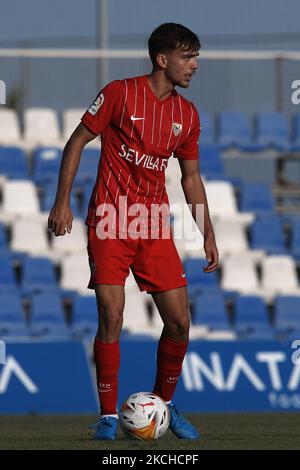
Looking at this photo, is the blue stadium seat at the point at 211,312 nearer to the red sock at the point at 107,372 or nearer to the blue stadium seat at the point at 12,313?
the blue stadium seat at the point at 12,313

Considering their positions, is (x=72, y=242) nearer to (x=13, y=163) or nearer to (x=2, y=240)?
(x=2, y=240)

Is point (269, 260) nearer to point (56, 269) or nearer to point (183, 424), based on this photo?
point (56, 269)

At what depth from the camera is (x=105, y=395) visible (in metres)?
7.03

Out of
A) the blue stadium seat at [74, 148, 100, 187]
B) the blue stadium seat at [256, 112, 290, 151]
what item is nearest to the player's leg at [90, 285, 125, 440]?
the blue stadium seat at [74, 148, 100, 187]

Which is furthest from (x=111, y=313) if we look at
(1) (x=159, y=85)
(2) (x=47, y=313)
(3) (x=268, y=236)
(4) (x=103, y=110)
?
(3) (x=268, y=236)

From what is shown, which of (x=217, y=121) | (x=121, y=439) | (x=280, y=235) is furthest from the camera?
(x=217, y=121)

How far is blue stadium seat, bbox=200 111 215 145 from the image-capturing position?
56.2ft

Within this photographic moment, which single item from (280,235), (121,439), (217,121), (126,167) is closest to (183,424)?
(121,439)

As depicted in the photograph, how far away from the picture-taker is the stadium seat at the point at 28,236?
14.8 metres

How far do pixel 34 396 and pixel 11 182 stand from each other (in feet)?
13.5

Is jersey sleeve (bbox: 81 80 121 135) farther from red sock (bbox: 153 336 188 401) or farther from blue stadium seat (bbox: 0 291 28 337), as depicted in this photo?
blue stadium seat (bbox: 0 291 28 337)

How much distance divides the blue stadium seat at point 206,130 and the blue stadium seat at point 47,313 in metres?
4.30

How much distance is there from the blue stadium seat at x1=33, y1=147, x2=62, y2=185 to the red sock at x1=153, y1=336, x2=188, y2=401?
352 inches

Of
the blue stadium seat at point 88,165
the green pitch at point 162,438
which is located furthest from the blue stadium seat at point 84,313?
the green pitch at point 162,438
